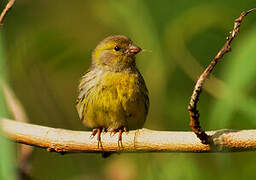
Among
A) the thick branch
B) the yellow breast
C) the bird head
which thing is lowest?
the thick branch

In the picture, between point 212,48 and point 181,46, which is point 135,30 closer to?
point 181,46

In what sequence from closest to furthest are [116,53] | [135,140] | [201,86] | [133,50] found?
[201,86], [135,140], [133,50], [116,53]

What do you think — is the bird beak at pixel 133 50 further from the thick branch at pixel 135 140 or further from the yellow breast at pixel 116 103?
the thick branch at pixel 135 140

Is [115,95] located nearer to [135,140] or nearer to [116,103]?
[116,103]

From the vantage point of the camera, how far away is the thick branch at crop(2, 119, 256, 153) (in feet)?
8.06

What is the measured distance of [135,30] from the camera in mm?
3609

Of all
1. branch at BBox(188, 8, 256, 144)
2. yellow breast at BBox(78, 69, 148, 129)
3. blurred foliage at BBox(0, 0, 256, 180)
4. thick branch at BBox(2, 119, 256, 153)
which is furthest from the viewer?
yellow breast at BBox(78, 69, 148, 129)

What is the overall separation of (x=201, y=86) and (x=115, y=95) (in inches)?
88.7

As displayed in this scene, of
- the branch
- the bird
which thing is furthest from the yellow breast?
the branch

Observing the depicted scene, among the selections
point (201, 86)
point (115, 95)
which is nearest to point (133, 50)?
point (115, 95)

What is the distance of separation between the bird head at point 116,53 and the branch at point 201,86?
2.35m

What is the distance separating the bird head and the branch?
2.35 metres

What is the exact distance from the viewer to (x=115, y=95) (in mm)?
4180

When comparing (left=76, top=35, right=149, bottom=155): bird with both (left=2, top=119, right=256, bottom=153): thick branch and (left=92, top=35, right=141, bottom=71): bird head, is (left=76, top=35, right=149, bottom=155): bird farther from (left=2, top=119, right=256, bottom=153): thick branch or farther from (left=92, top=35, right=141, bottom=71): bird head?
(left=2, top=119, right=256, bottom=153): thick branch
